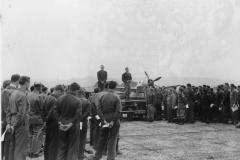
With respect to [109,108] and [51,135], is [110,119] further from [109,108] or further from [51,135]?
[51,135]

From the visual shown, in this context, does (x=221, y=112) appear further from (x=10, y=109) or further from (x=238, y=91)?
(x=10, y=109)

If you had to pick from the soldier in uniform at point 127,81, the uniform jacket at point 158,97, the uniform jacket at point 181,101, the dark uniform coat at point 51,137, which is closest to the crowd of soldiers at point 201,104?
the uniform jacket at point 181,101

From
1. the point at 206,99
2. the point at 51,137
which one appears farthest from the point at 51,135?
the point at 206,99

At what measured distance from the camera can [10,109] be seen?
6.20 meters

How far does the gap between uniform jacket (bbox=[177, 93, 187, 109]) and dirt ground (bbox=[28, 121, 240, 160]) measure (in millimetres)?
2525

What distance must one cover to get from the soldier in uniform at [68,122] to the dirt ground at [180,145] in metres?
1.85

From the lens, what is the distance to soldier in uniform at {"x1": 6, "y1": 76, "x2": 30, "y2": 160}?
19.8 feet

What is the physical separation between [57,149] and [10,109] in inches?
57.1

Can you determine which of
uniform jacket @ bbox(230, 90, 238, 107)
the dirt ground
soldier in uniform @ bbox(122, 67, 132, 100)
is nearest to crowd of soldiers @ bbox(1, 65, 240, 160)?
the dirt ground

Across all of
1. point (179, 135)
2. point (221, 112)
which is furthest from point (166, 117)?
point (179, 135)

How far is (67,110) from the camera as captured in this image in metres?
6.27

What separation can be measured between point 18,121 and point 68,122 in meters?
1.03

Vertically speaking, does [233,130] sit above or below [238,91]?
below

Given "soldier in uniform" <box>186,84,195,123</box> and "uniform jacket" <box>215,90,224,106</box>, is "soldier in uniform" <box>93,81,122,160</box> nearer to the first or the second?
"soldier in uniform" <box>186,84,195,123</box>
